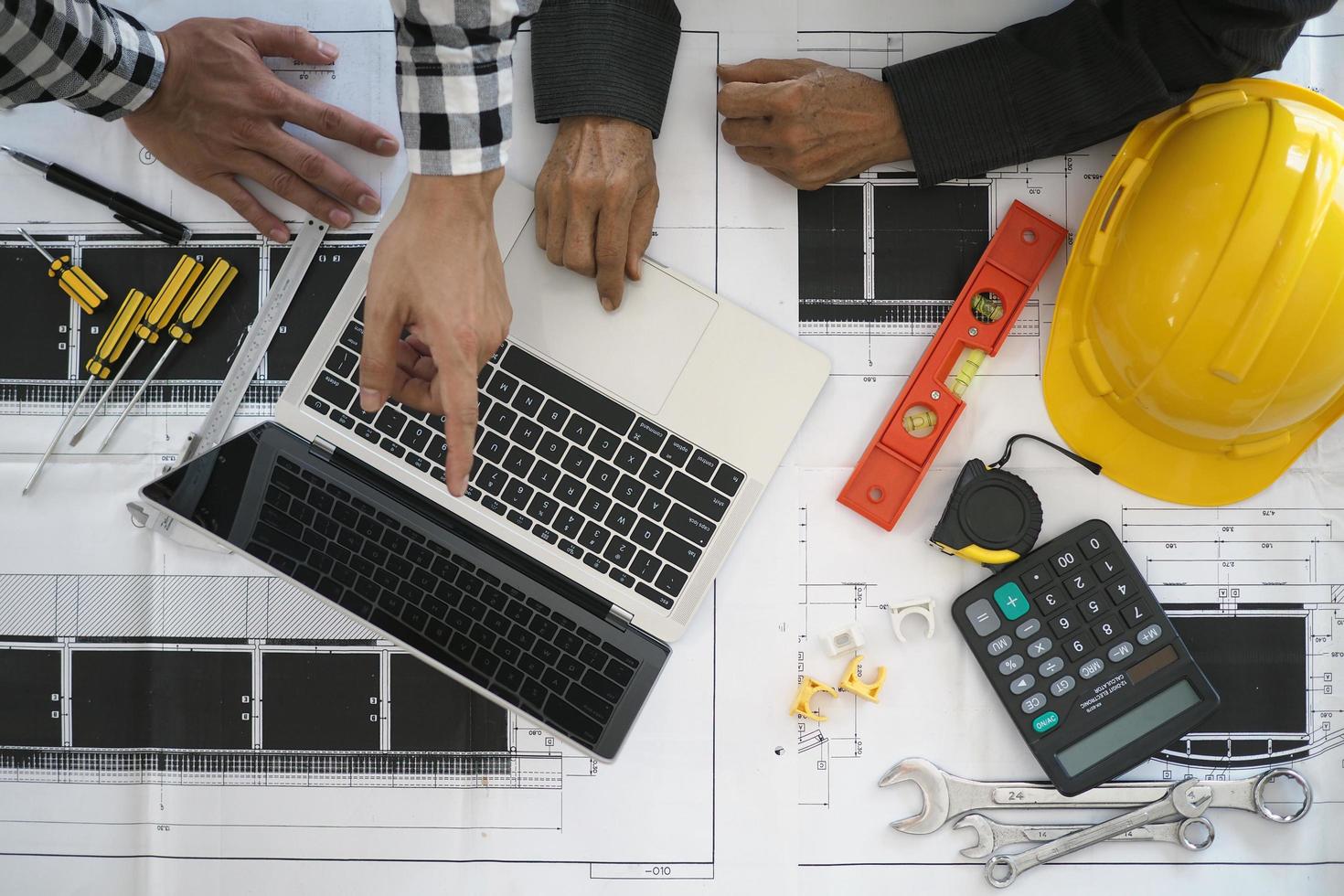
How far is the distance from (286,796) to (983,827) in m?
0.70

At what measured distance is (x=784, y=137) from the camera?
32.3 inches

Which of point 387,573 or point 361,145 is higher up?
point 361,145

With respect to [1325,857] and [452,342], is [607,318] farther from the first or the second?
[1325,857]

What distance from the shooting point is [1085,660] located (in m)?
0.82

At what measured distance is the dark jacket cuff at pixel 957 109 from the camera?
2.69 ft

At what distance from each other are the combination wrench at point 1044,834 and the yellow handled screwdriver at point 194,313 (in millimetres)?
915

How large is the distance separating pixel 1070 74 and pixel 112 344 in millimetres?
969

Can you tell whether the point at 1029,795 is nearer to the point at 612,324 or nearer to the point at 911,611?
the point at 911,611

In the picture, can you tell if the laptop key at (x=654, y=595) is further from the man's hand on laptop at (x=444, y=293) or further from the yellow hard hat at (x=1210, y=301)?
the yellow hard hat at (x=1210, y=301)

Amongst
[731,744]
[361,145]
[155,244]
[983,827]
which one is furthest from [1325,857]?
[155,244]

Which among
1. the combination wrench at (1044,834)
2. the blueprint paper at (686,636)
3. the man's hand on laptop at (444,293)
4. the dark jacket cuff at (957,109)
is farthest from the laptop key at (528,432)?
the combination wrench at (1044,834)

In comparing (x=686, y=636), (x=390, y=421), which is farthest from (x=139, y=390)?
(x=686, y=636)

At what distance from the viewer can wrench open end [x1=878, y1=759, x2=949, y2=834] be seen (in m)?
0.85

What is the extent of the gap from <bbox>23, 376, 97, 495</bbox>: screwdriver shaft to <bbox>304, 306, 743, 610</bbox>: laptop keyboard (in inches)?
10.0
